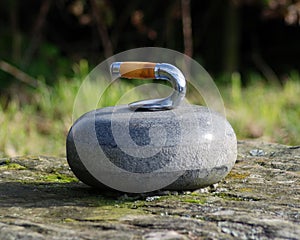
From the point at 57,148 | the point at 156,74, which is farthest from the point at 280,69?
the point at 156,74

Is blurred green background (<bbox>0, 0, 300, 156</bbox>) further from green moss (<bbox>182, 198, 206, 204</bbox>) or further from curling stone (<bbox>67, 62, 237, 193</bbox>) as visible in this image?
green moss (<bbox>182, 198, 206, 204</bbox>)

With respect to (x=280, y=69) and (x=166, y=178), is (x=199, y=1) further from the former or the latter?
(x=166, y=178)

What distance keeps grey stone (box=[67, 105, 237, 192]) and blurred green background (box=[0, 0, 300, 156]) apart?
6.25 ft

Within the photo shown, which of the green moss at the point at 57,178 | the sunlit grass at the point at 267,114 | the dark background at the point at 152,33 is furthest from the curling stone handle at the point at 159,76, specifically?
the dark background at the point at 152,33

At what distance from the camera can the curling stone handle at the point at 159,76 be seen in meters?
2.07

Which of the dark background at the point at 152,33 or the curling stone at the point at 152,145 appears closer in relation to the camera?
the curling stone at the point at 152,145

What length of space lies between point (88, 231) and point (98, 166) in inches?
13.7

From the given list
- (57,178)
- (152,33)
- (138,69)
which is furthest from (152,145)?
(152,33)

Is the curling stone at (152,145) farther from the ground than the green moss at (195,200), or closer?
farther from the ground

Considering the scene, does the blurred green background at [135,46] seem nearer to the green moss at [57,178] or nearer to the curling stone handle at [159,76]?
the green moss at [57,178]

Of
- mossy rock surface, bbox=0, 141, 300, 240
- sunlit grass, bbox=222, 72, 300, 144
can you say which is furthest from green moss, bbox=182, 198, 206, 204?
sunlit grass, bbox=222, 72, 300, 144

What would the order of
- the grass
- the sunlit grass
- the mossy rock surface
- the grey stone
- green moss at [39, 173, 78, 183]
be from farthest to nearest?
the sunlit grass, the grass, green moss at [39, 173, 78, 183], the grey stone, the mossy rock surface

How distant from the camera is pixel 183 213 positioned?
182cm

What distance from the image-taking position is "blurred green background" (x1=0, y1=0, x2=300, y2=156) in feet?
14.7
